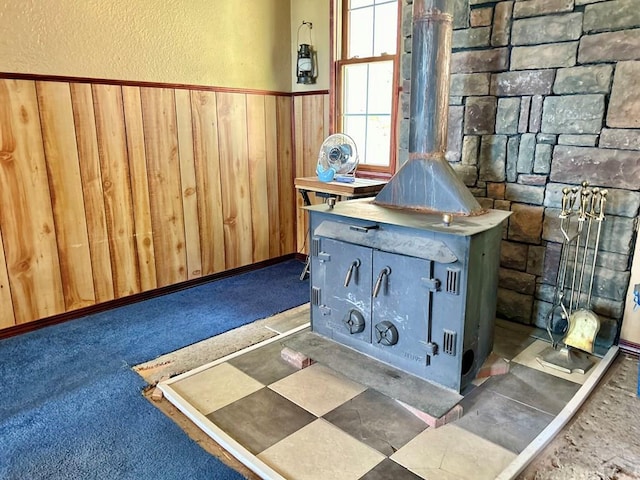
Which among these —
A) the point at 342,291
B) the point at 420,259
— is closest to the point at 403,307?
the point at 420,259

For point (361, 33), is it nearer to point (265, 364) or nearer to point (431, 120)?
point (431, 120)

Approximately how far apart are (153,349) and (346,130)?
2.18 metres

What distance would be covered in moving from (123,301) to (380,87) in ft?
7.91

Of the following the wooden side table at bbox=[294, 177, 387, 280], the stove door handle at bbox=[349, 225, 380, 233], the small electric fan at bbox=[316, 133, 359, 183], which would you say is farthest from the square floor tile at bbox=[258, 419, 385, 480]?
the small electric fan at bbox=[316, 133, 359, 183]

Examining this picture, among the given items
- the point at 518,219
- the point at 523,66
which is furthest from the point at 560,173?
the point at 523,66

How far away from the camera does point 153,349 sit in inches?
103

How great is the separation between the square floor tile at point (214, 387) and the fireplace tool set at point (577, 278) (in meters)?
1.52

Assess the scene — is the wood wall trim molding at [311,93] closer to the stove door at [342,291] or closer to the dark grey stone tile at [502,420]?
the stove door at [342,291]

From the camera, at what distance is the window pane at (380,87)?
132 inches

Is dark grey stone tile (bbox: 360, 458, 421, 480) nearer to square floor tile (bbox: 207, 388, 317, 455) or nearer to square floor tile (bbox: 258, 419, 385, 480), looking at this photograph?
square floor tile (bbox: 258, 419, 385, 480)

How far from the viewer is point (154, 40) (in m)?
3.09

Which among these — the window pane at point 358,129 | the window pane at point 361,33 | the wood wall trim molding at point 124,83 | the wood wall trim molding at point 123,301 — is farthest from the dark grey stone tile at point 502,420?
the wood wall trim molding at point 124,83

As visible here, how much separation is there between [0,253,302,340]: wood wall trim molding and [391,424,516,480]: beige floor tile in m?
2.25

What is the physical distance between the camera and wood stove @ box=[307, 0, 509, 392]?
6.39ft
